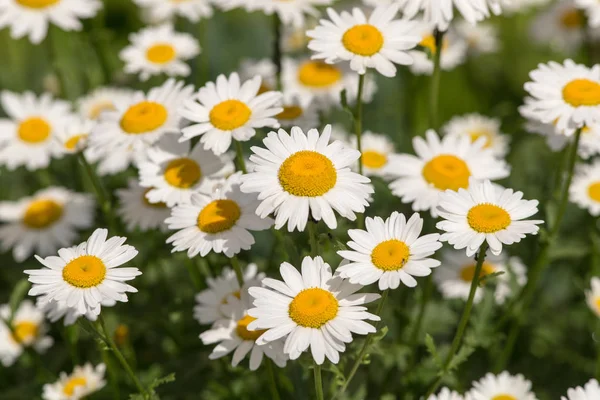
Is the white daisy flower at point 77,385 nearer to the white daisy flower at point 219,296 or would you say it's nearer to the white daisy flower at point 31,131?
the white daisy flower at point 219,296

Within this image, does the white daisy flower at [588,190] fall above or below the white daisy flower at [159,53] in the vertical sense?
below

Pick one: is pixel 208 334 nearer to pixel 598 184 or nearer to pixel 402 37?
pixel 402 37

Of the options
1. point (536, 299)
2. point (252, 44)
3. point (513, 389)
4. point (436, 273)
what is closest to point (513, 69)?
point (252, 44)

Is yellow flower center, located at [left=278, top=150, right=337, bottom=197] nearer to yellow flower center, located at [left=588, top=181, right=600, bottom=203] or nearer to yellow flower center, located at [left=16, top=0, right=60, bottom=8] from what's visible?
yellow flower center, located at [left=588, top=181, right=600, bottom=203]

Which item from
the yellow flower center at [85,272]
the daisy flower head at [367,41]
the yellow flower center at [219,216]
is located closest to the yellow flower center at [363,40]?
the daisy flower head at [367,41]

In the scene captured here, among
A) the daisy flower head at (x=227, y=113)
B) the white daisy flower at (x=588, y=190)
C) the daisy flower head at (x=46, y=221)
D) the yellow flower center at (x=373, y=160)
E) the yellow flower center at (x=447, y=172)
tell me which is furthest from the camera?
the daisy flower head at (x=46, y=221)

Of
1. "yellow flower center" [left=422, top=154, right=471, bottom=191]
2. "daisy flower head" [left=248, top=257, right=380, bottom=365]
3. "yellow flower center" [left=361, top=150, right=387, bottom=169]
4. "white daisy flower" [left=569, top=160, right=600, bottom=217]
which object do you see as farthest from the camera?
"yellow flower center" [left=361, top=150, right=387, bottom=169]

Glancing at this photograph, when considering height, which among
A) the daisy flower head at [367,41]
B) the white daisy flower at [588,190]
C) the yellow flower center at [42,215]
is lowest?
the yellow flower center at [42,215]

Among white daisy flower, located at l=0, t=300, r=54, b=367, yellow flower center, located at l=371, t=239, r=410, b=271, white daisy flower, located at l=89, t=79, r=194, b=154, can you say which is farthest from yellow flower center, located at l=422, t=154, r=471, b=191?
white daisy flower, located at l=0, t=300, r=54, b=367
